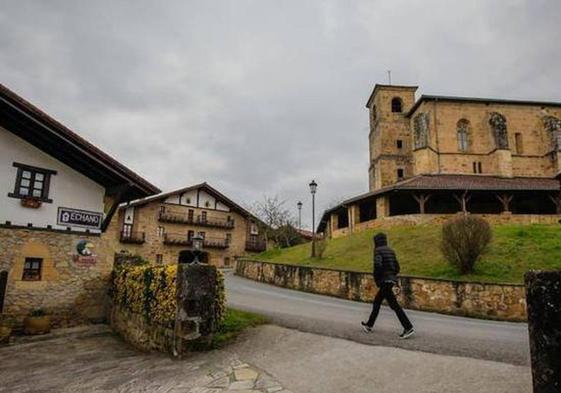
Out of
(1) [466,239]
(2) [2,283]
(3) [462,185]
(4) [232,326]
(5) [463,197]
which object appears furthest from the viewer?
(3) [462,185]

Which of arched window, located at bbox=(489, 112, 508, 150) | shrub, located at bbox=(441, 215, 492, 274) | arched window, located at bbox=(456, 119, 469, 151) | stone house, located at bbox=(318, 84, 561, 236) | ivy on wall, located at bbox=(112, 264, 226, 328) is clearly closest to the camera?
ivy on wall, located at bbox=(112, 264, 226, 328)

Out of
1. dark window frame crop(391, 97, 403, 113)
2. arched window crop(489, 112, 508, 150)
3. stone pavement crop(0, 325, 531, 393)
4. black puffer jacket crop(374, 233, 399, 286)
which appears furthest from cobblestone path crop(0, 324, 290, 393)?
dark window frame crop(391, 97, 403, 113)

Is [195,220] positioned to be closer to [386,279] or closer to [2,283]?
[2,283]

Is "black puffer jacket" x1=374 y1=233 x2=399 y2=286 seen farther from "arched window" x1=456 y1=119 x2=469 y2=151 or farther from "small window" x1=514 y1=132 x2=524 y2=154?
"small window" x1=514 y1=132 x2=524 y2=154

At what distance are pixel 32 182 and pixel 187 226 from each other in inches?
1081

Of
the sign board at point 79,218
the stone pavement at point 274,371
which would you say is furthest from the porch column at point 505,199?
the sign board at point 79,218

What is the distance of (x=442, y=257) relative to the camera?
16234 mm

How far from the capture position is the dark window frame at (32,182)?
1063cm

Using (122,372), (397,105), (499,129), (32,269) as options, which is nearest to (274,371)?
(122,372)

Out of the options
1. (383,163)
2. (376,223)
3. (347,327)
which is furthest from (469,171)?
(347,327)

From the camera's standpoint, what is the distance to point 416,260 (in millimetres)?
16781

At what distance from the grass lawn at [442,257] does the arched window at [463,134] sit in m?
18.0

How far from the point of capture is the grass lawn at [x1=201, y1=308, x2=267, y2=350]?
22.0 ft

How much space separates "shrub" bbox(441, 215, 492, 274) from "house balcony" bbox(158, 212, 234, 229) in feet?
92.7
